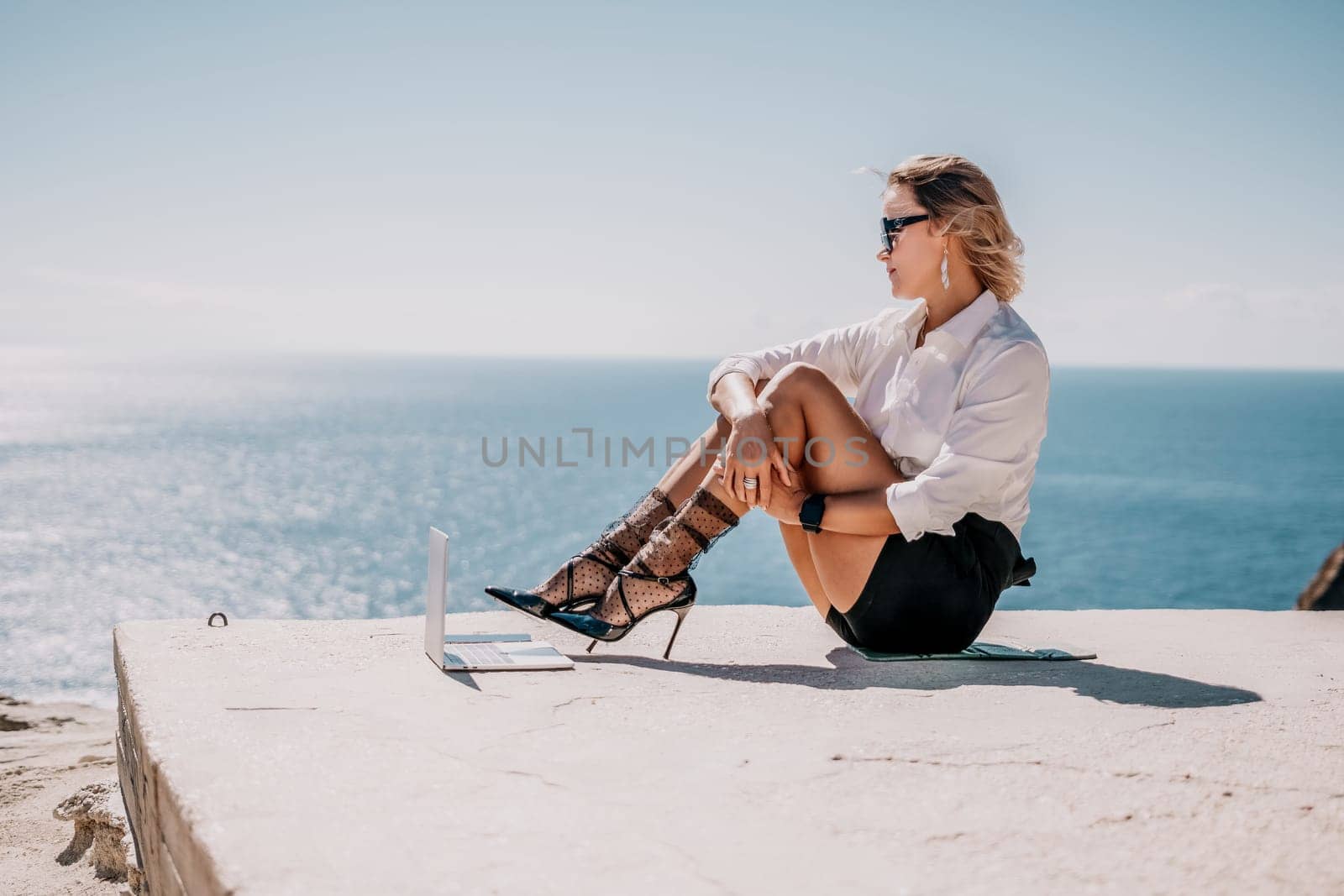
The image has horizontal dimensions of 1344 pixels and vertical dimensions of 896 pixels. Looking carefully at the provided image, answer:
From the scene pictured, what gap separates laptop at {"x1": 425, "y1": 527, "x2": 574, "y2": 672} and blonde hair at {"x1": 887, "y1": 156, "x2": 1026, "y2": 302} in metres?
1.60

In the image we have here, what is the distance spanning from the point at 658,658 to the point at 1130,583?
47.8m

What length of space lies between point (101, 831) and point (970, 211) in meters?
3.03

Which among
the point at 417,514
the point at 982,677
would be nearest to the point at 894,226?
the point at 982,677

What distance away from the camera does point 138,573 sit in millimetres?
38188

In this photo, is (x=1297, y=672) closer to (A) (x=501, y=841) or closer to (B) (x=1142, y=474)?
(A) (x=501, y=841)

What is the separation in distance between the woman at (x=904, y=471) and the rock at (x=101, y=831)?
3.96 feet

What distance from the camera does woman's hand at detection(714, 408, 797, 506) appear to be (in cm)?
287

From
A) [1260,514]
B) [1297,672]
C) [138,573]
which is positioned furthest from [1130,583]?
[1297,672]

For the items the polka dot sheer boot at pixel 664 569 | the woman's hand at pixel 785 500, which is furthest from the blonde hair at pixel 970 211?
the polka dot sheer boot at pixel 664 569

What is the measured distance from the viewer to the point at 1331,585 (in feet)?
30.3

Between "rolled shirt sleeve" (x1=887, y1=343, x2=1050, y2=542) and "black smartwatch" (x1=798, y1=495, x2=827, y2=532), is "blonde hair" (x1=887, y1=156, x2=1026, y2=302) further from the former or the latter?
"black smartwatch" (x1=798, y1=495, x2=827, y2=532)

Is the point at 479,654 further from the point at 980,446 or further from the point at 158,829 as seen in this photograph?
the point at 980,446

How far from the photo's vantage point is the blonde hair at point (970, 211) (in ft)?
9.63

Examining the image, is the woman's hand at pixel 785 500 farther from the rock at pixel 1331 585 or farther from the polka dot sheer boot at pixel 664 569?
the rock at pixel 1331 585
